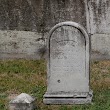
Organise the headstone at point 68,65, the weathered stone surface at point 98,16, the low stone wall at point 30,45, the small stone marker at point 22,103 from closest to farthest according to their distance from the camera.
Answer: the small stone marker at point 22,103, the headstone at point 68,65, the weathered stone surface at point 98,16, the low stone wall at point 30,45

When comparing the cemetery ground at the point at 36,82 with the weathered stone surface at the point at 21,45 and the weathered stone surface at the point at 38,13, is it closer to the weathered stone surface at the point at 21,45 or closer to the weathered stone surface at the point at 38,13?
the weathered stone surface at the point at 21,45

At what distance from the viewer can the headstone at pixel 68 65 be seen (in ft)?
27.8

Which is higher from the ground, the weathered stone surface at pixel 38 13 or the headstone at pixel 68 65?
the weathered stone surface at pixel 38 13

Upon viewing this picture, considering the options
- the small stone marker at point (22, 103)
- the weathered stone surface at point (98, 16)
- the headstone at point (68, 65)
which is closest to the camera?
the small stone marker at point (22, 103)

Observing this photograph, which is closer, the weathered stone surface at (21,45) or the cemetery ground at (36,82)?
the cemetery ground at (36,82)

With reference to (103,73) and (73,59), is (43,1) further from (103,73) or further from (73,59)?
(73,59)

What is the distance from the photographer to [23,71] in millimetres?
11055

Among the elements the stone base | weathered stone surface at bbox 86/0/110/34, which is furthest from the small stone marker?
weathered stone surface at bbox 86/0/110/34

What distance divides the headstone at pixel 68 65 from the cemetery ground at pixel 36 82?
0.20 meters

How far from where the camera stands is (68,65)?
28.2 feet

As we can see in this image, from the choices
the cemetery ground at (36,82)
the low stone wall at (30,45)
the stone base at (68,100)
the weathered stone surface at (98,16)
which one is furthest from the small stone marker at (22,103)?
the weathered stone surface at (98,16)

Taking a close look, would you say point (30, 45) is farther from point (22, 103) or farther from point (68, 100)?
point (22, 103)

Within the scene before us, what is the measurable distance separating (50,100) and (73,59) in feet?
2.86

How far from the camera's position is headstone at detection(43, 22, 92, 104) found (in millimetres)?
8469
